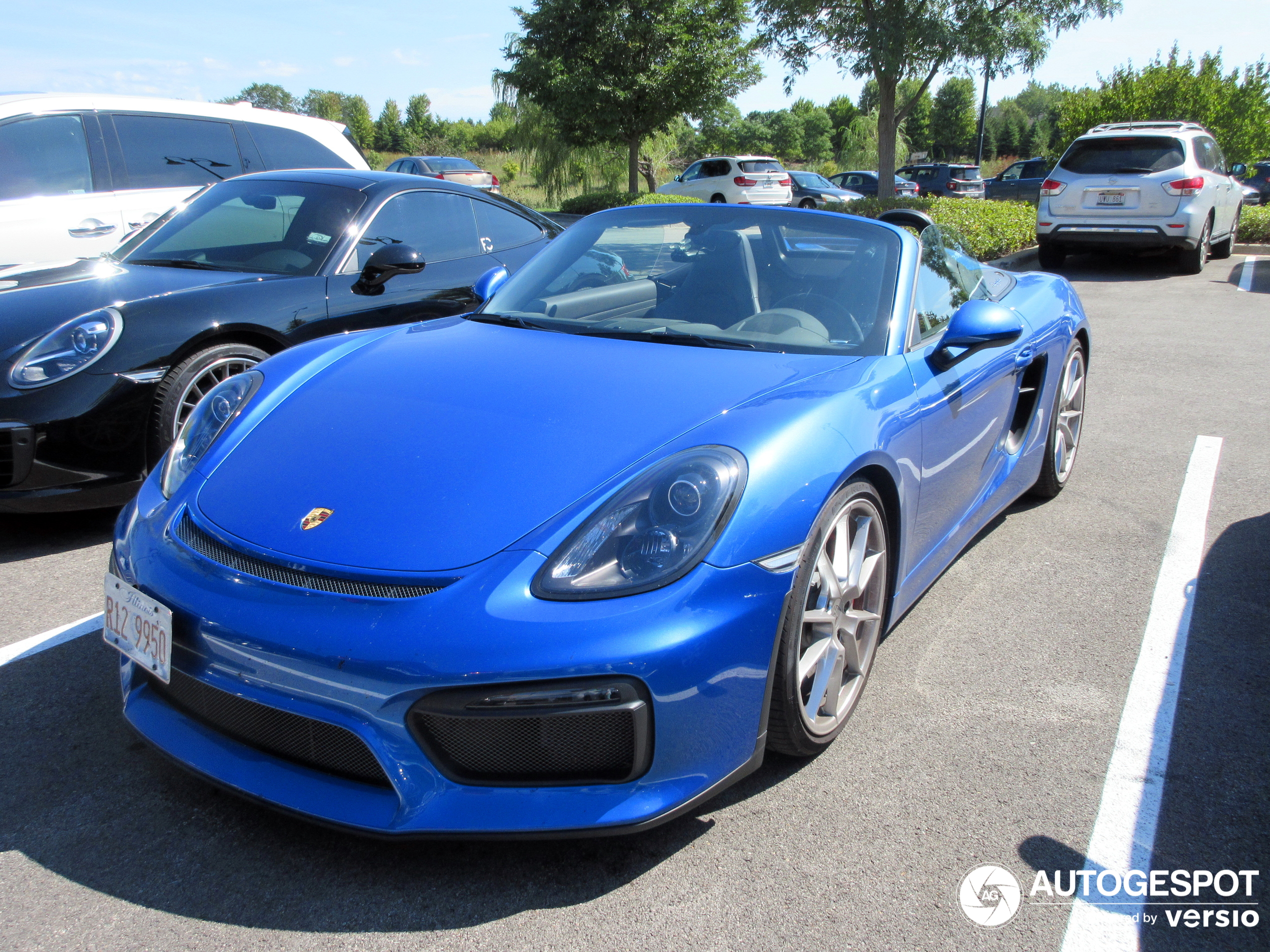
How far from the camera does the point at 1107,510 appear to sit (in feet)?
14.0

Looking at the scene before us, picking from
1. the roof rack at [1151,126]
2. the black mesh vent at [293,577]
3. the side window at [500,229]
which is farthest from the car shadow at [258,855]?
the roof rack at [1151,126]

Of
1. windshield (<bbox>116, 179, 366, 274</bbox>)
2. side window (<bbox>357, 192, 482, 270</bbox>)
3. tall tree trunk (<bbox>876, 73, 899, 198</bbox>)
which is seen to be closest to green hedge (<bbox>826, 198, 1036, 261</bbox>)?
tall tree trunk (<bbox>876, 73, 899, 198</bbox>)

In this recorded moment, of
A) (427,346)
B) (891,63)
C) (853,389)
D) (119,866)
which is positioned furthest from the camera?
(891,63)

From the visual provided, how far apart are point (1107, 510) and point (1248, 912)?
257 cm

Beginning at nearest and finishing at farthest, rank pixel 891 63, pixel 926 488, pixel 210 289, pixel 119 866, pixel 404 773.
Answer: pixel 404 773 → pixel 119 866 → pixel 926 488 → pixel 210 289 → pixel 891 63

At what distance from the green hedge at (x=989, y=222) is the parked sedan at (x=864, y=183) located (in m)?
9.70

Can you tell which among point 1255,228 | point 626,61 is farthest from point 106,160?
point 626,61

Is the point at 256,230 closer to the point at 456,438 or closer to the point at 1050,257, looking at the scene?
the point at 456,438

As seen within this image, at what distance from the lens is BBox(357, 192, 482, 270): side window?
15.4 feet

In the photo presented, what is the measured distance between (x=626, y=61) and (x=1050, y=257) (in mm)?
14648

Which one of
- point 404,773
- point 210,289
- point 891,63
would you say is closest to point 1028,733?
point 404,773

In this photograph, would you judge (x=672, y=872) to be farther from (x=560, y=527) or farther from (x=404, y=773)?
(x=560, y=527)

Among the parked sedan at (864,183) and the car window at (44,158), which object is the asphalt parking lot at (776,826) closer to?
the car window at (44,158)

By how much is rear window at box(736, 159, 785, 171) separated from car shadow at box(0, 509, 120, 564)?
21160 mm
